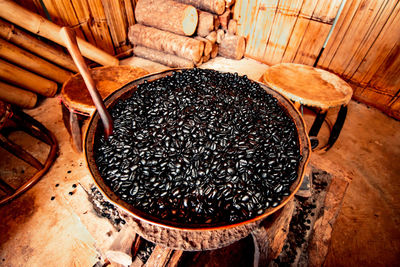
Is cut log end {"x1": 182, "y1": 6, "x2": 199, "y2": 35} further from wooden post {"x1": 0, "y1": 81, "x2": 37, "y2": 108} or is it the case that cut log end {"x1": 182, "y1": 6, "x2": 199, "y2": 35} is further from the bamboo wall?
wooden post {"x1": 0, "y1": 81, "x2": 37, "y2": 108}

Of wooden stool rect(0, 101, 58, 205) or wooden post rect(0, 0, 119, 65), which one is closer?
wooden stool rect(0, 101, 58, 205)

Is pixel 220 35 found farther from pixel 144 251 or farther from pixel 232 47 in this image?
pixel 144 251

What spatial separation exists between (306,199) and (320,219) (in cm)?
26

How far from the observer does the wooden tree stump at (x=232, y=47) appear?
17.6 feet

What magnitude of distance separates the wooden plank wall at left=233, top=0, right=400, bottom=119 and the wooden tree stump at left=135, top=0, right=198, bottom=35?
152 cm

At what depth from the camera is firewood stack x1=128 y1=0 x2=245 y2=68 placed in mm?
4655

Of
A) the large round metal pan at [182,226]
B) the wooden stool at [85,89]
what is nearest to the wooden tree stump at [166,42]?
the wooden stool at [85,89]

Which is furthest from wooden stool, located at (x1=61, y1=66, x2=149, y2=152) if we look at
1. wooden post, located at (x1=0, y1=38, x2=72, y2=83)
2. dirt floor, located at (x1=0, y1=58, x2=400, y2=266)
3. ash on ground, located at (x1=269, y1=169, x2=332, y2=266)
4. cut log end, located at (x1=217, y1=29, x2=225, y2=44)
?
cut log end, located at (x1=217, y1=29, x2=225, y2=44)

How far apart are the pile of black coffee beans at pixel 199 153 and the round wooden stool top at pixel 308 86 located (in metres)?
0.76

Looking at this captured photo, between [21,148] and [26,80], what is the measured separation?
6.40 ft

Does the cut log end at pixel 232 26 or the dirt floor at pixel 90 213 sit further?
the cut log end at pixel 232 26

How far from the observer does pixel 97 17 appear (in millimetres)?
4531

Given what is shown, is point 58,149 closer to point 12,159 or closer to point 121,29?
point 12,159

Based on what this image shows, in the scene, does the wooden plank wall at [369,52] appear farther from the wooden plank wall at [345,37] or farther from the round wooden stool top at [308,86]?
the round wooden stool top at [308,86]
